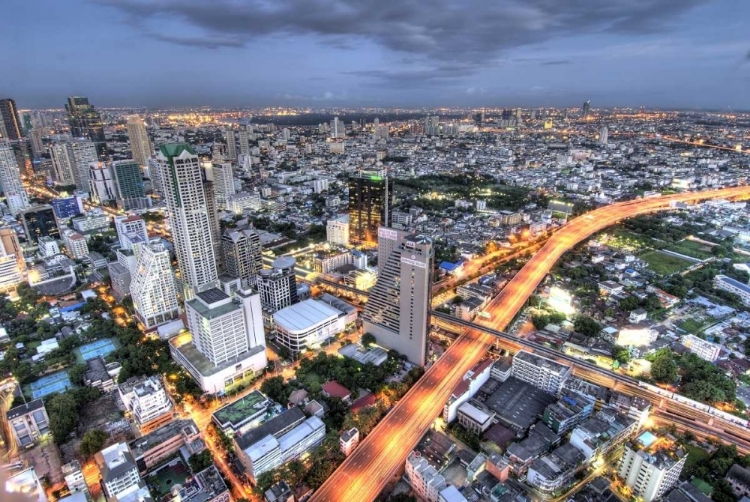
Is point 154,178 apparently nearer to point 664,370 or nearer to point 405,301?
point 405,301

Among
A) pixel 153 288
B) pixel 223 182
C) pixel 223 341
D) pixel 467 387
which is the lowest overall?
pixel 467 387

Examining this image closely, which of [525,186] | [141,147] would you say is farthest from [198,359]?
[141,147]

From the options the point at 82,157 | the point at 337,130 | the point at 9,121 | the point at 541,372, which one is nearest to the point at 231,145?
the point at 82,157

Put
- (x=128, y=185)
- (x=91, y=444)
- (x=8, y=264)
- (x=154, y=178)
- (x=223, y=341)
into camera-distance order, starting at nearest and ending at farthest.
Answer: (x=91, y=444) → (x=223, y=341) → (x=8, y=264) → (x=128, y=185) → (x=154, y=178)

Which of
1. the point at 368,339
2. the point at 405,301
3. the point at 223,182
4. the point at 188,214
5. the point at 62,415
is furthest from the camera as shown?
the point at 223,182

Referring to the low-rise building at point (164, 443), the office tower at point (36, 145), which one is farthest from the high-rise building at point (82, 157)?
the low-rise building at point (164, 443)

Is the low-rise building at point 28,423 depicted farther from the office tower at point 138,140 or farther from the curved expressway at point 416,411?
the office tower at point 138,140

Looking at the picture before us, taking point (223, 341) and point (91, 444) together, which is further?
point (223, 341)

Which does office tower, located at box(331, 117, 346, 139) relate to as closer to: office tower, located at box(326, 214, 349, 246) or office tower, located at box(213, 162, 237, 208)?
office tower, located at box(213, 162, 237, 208)

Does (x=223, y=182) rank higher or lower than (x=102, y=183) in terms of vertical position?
lower
